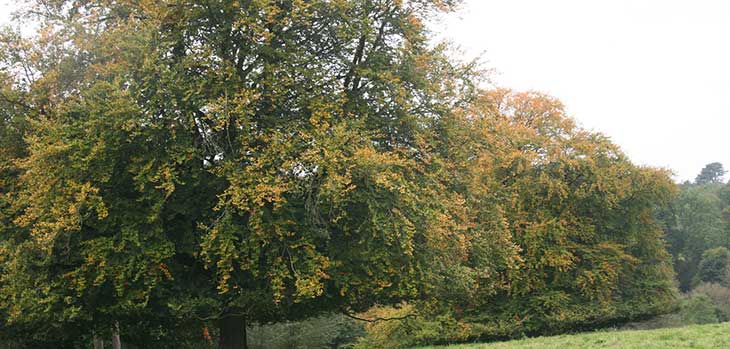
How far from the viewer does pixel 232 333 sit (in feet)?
52.9

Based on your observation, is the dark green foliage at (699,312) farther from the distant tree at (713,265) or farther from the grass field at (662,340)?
the grass field at (662,340)

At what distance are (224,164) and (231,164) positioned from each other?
24cm

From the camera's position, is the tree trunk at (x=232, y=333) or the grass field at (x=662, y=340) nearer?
the grass field at (x=662, y=340)

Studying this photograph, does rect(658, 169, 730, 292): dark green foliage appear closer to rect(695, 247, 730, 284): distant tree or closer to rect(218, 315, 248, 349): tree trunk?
rect(695, 247, 730, 284): distant tree

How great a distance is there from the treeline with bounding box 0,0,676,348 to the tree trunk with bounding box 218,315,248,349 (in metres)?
0.05

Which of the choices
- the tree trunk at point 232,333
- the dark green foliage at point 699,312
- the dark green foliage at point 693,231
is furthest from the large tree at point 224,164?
the dark green foliage at point 693,231

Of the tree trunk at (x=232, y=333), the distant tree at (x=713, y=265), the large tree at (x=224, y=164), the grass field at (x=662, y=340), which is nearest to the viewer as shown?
the large tree at (x=224, y=164)

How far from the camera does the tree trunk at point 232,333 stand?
16.1 metres

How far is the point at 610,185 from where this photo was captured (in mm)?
29719

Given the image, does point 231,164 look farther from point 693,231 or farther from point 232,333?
point 693,231

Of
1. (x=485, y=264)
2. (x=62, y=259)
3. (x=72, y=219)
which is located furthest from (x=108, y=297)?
(x=485, y=264)

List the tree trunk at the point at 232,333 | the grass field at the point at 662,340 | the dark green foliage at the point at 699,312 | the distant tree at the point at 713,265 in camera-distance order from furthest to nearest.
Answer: the distant tree at the point at 713,265
the dark green foliage at the point at 699,312
the tree trunk at the point at 232,333
the grass field at the point at 662,340

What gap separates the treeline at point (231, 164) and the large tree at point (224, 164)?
0.05 meters

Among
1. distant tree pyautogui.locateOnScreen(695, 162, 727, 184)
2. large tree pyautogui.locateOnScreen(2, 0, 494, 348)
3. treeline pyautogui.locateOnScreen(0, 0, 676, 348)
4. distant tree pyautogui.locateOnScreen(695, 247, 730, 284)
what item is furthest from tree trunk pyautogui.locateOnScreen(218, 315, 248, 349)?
distant tree pyautogui.locateOnScreen(695, 162, 727, 184)
